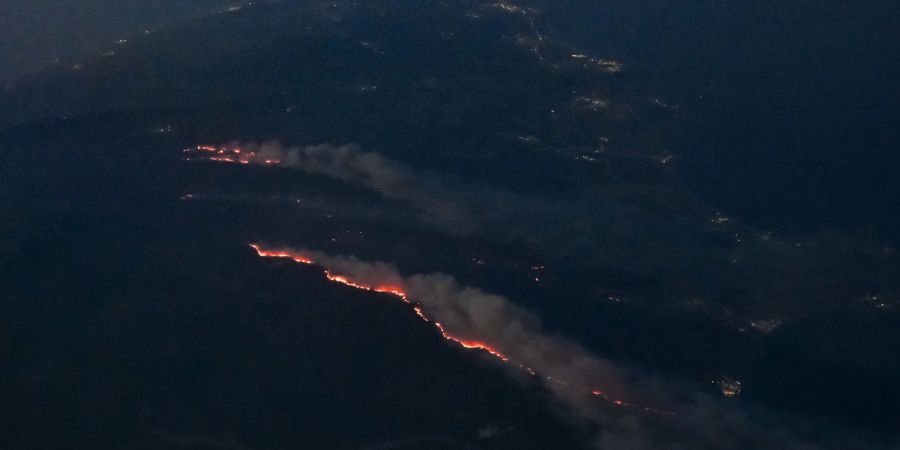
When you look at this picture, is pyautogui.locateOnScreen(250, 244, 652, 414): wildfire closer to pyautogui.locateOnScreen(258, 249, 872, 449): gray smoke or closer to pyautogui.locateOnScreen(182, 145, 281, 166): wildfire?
pyautogui.locateOnScreen(258, 249, 872, 449): gray smoke

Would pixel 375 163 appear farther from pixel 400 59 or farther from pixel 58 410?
pixel 58 410

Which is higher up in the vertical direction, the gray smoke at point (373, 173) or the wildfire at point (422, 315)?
the gray smoke at point (373, 173)

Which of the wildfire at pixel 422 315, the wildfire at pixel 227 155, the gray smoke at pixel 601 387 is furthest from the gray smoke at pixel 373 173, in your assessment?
the wildfire at pixel 422 315

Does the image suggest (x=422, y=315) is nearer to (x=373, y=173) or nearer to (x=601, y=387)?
(x=601, y=387)

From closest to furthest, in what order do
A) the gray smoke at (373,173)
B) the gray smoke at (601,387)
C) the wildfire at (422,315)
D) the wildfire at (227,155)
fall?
the gray smoke at (601,387)
the wildfire at (422,315)
the gray smoke at (373,173)
the wildfire at (227,155)

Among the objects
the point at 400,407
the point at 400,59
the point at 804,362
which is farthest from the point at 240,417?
the point at 400,59

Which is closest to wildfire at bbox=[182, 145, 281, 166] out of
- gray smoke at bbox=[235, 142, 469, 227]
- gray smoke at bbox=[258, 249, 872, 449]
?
gray smoke at bbox=[235, 142, 469, 227]

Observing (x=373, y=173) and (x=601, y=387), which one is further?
(x=373, y=173)

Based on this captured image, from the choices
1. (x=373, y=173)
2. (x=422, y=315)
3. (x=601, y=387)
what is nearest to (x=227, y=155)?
(x=373, y=173)

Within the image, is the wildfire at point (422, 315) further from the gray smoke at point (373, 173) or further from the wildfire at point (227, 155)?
the wildfire at point (227, 155)
